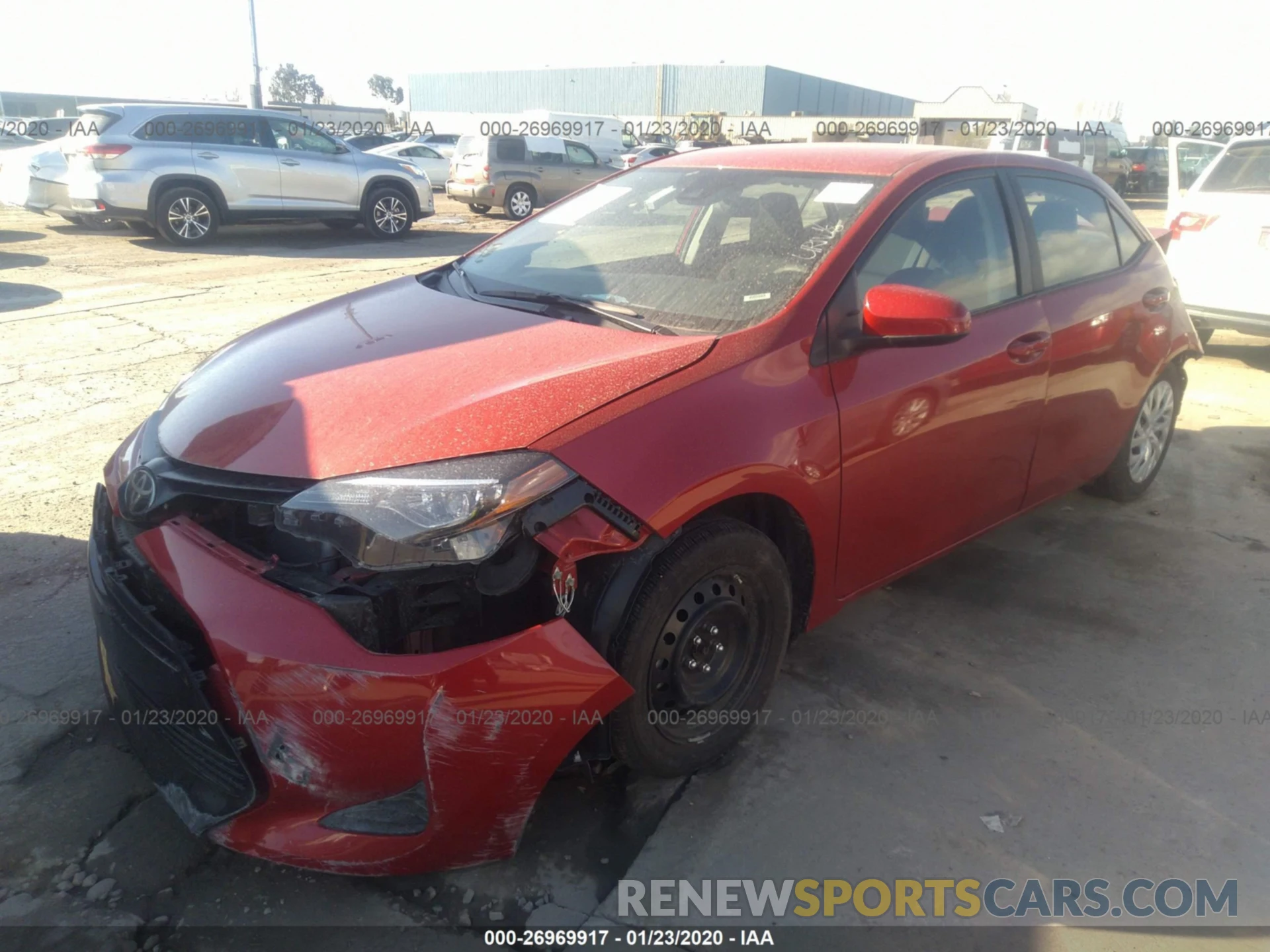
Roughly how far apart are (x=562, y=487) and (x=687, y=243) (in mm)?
1478

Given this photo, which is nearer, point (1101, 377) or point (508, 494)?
point (508, 494)

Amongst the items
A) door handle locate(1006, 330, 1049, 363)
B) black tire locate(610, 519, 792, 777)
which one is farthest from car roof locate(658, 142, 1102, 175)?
black tire locate(610, 519, 792, 777)

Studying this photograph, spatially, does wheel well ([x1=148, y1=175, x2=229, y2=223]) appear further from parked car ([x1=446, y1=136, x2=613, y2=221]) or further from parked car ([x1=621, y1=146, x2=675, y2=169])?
parked car ([x1=621, y1=146, x2=675, y2=169])

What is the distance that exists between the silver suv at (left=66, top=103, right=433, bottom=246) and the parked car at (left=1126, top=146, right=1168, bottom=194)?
24.6 meters

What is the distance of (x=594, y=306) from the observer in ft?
9.69

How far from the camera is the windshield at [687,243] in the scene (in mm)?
2826

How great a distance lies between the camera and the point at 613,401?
226 centimetres

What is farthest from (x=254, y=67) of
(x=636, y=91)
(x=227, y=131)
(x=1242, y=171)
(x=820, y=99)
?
(x=820, y=99)

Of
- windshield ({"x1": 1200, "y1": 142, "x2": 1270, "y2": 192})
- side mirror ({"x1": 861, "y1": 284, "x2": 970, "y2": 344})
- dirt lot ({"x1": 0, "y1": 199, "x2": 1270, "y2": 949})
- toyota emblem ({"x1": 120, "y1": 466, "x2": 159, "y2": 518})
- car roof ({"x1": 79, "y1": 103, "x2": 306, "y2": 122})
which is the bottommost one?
dirt lot ({"x1": 0, "y1": 199, "x2": 1270, "y2": 949})

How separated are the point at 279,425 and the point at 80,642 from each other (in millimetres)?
1478

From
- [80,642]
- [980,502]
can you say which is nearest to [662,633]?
[980,502]

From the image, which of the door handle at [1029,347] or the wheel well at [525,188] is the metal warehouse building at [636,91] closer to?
the wheel well at [525,188]

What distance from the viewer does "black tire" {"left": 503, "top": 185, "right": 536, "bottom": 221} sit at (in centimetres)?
1733

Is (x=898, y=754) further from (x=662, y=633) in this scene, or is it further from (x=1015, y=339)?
A: (x=1015, y=339)
